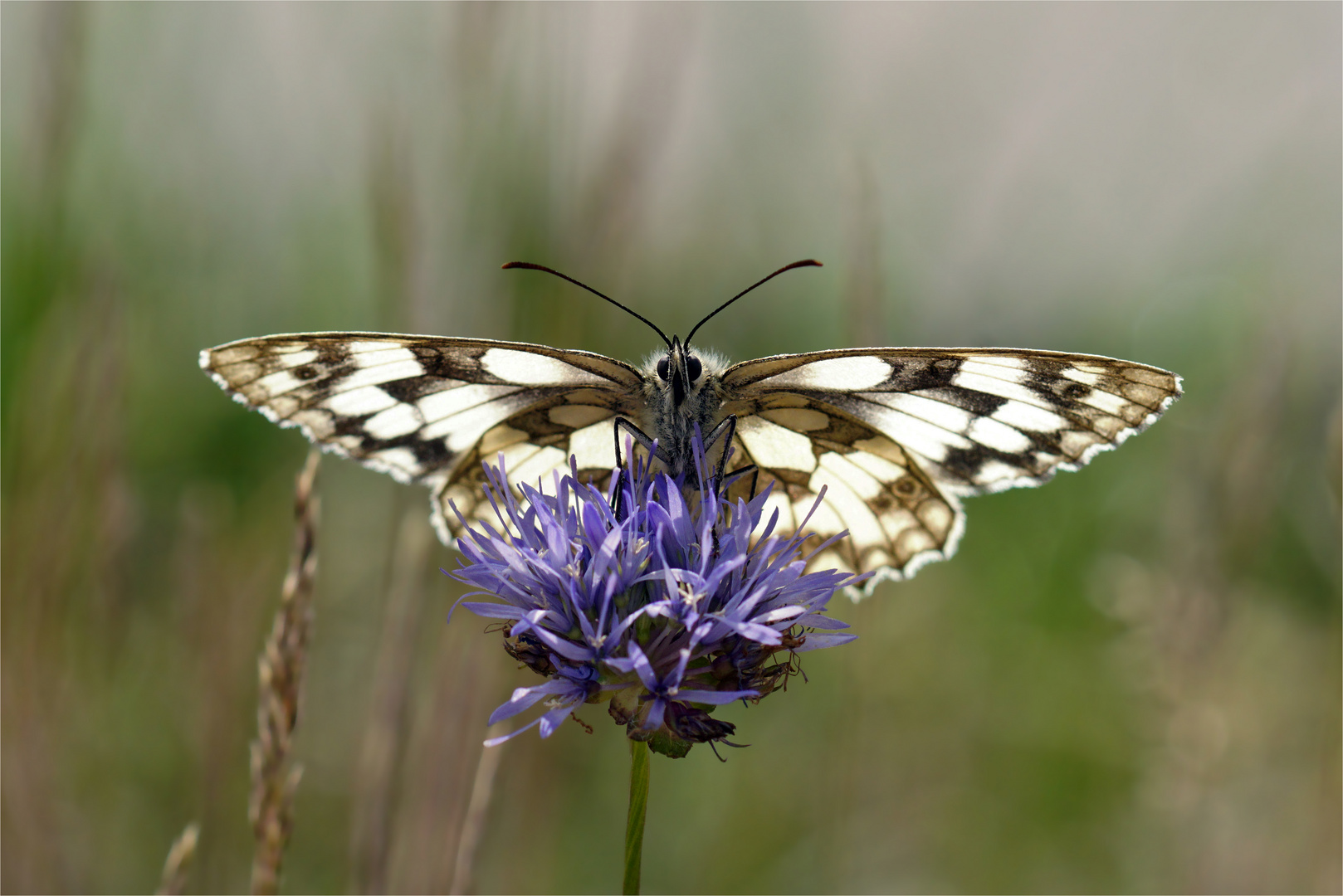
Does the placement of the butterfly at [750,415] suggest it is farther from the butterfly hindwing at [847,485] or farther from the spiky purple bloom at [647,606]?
the spiky purple bloom at [647,606]

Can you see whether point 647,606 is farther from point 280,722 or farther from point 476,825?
point 280,722

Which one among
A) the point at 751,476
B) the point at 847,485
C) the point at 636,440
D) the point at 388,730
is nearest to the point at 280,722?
the point at 388,730

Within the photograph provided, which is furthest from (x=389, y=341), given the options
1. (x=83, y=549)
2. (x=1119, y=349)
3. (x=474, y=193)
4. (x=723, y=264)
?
(x=1119, y=349)

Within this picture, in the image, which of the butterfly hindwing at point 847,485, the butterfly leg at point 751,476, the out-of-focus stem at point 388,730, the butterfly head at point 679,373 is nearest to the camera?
the out-of-focus stem at point 388,730

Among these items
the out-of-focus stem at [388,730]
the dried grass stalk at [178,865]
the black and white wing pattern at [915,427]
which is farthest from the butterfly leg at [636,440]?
the dried grass stalk at [178,865]

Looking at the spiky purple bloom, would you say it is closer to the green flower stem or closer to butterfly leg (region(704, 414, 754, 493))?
the green flower stem

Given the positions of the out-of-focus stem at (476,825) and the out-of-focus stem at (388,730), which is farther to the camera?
the out-of-focus stem at (388,730)
